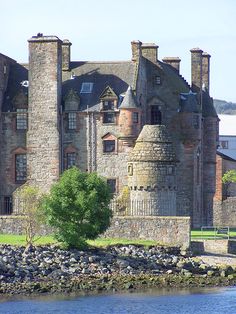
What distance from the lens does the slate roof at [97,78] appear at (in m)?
98.5

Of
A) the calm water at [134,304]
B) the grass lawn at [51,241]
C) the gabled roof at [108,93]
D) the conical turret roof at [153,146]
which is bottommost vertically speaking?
the calm water at [134,304]

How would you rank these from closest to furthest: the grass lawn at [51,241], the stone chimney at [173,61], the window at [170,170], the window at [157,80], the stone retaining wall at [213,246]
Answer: the grass lawn at [51,241], the stone retaining wall at [213,246], the window at [170,170], the window at [157,80], the stone chimney at [173,61]

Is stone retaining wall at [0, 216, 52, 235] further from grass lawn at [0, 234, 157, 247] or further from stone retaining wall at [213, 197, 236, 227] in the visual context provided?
stone retaining wall at [213, 197, 236, 227]

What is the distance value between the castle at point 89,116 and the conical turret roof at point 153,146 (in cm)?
264

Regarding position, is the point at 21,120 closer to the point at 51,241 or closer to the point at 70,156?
the point at 70,156

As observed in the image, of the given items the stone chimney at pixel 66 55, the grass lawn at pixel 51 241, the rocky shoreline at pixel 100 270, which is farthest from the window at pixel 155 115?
the rocky shoreline at pixel 100 270

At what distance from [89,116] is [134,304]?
A: 104 ft

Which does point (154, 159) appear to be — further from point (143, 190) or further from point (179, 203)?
point (179, 203)

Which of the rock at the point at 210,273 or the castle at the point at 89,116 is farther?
the castle at the point at 89,116

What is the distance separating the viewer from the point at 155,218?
8669 cm

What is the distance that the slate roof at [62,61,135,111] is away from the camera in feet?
323

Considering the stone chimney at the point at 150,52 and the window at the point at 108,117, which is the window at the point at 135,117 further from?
the stone chimney at the point at 150,52

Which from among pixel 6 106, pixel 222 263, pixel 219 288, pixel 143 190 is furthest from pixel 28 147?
pixel 219 288

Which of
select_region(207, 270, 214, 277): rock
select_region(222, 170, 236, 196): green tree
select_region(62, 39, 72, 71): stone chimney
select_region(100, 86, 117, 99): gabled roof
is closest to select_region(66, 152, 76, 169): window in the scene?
select_region(100, 86, 117, 99): gabled roof
